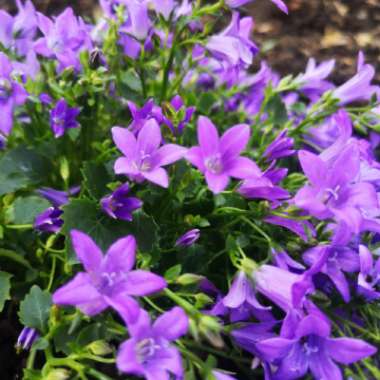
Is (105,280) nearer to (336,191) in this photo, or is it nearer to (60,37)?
(336,191)

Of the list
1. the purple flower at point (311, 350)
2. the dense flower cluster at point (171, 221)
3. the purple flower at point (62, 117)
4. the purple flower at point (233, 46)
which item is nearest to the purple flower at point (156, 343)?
the dense flower cluster at point (171, 221)

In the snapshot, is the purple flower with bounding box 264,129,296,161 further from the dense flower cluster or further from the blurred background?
the blurred background

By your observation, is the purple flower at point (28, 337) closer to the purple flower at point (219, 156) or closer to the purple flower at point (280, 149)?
the purple flower at point (219, 156)

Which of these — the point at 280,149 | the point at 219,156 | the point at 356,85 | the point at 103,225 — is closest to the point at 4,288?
the point at 103,225

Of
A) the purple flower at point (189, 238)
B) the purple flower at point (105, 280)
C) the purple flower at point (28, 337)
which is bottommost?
the purple flower at point (28, 337)

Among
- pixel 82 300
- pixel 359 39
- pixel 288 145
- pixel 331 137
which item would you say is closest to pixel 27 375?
pixel 82 300

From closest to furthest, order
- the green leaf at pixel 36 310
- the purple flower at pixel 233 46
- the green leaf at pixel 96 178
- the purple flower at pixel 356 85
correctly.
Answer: the green leaf at pixel 36 310, the green leaf at pixel 96 178, the purple flower at pixel 233 46, the purple flower at pixel 356 85
